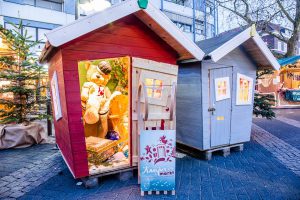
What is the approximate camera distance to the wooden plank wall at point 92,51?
4.02m

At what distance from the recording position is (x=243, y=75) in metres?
6.50

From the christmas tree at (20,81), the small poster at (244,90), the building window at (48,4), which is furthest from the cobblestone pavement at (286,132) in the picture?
the building window at (48,4)

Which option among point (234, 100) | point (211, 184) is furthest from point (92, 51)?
point (234, 100)

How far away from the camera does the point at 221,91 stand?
19.8 feet

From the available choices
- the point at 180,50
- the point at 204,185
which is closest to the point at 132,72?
the point at 180,50

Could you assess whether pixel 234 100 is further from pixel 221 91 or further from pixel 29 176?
pixel 29 176

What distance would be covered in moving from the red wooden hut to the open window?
39 mm

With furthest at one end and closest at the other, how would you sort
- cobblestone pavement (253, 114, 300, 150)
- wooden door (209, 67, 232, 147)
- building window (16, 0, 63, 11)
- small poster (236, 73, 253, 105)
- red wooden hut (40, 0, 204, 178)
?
building window (16, 0, 63, 11) → cobblestone pavement (253, 114, 300, 150) → small poster (236, 73, 253, 105) → wooden door (209, 67, 232, 147) → red wooden hut (40, 0, 204, 178)

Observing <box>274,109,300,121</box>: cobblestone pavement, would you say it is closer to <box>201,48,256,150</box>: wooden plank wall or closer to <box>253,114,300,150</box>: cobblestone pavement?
<box>253,114,300,150</box>: cobblestone pavement

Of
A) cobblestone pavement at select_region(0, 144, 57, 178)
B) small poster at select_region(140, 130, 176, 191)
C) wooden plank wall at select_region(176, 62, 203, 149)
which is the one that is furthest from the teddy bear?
small poster at select_region(140, 130, 176, 191)

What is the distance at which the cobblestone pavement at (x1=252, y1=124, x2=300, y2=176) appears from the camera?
18.4ft

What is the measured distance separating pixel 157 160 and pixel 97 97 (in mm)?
2500

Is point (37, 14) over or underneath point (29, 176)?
over

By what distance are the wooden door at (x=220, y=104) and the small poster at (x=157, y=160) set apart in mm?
2158
